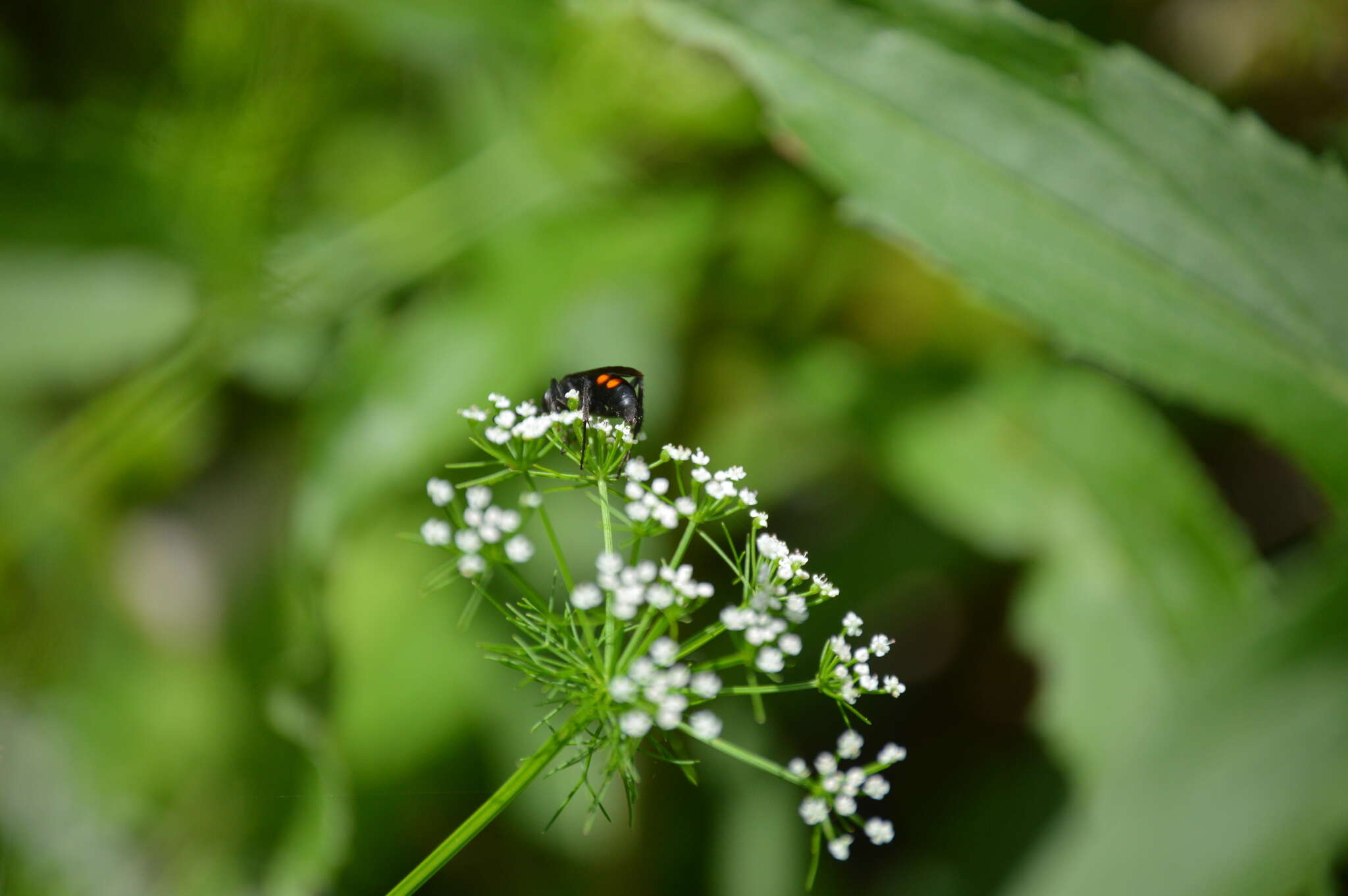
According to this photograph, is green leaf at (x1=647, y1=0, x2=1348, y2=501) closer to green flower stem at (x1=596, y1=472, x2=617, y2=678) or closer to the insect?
the insect

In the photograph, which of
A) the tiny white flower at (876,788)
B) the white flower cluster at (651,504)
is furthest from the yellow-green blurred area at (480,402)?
the tiny white flower at (876,788)

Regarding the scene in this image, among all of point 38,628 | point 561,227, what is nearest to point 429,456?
point 561,227

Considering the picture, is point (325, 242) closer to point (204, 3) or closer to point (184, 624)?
point (204, 3)

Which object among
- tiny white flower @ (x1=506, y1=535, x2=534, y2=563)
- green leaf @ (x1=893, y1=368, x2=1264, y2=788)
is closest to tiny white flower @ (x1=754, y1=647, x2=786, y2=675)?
tiny white flower @ (x1=506, y1=535, x2=534, y2=563)

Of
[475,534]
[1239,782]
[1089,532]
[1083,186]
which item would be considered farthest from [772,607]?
[1089,532]

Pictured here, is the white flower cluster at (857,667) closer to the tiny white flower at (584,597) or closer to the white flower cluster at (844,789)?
the white flower cluster at (844,789)
